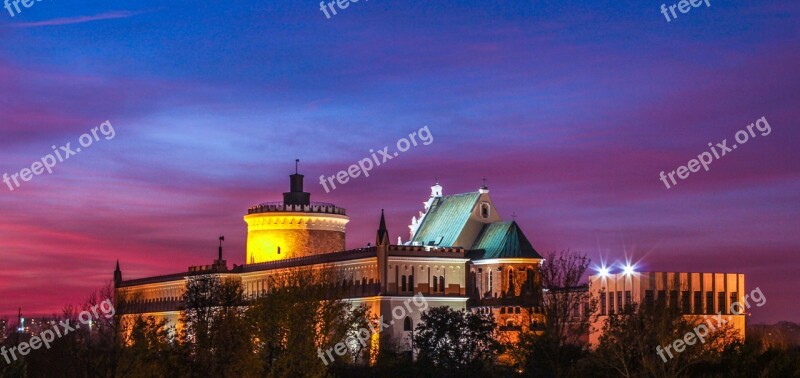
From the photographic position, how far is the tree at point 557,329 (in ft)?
334

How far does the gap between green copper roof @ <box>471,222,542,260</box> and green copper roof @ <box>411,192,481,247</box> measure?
311 centimetres

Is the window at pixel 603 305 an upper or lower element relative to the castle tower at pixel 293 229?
lower

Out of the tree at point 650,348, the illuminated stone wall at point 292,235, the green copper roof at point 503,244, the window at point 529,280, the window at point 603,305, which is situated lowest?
the tree at point 650,348

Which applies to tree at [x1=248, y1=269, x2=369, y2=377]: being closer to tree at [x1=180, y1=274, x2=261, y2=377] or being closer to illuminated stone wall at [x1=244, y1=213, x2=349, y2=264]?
tree at [x1=180, y1=274, x2=261, y2=377]

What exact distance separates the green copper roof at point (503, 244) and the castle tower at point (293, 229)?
88.4 feet

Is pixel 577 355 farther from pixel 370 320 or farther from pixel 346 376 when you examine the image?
pixel 370 320

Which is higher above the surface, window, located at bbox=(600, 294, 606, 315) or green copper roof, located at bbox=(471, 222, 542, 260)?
green copper roof, located at bbox=(471, 222, 542, 260)

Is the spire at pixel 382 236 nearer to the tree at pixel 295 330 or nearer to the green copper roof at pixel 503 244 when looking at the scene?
the green copper roof at pixel 503 244

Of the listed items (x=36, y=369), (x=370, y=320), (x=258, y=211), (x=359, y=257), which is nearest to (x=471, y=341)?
(x=370, y=320)

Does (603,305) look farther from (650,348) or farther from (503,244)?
(650,348)

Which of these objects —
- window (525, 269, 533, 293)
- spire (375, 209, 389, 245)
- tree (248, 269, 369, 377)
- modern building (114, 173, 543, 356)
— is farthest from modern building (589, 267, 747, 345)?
tree (248, 269, 369, 377)

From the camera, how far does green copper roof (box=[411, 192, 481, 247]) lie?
150 meters

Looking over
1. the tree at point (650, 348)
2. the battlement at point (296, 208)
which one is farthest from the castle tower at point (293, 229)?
the tree at point (650, 348)

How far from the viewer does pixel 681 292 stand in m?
124
